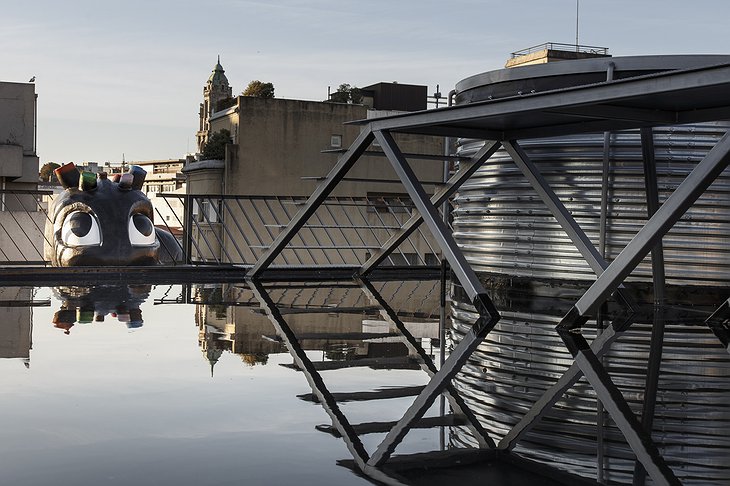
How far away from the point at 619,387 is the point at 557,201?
3.70 m

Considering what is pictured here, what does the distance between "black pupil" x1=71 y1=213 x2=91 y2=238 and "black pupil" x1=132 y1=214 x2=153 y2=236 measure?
733mm

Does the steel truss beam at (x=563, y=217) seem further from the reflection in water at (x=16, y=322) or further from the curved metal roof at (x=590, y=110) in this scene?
the reflection in water at (x=16, y=322)

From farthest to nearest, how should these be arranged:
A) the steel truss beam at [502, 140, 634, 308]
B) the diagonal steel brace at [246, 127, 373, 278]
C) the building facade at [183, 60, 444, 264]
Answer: the building facade at [183, 60, 444, 264] → the diagonal steel brace at [246, 127, 373, 278] → the steel truss beam at [502, 140, 634, 308]

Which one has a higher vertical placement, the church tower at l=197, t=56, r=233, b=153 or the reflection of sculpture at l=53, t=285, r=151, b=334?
the church tower at l=197, t=56, r=233, b=153

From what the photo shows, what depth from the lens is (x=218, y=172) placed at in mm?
43281

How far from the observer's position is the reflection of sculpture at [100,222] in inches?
574

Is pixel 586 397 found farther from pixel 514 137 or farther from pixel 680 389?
pixel 514 137

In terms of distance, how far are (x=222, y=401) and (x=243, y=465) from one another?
151 centimetres

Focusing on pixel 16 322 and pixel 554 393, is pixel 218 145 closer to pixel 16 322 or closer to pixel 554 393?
pixel 16 322

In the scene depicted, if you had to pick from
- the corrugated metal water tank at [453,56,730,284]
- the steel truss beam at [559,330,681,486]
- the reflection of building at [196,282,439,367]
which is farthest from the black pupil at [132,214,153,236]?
the steel truss beam at [559,330,681,486]

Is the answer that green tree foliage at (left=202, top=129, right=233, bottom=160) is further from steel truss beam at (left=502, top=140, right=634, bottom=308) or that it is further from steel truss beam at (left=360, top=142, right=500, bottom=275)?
steel truss beam at (left=502, top=140, right=634, bottom=308)

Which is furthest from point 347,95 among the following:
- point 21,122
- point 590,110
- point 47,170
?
point 47,170

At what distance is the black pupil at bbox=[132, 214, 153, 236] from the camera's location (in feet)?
50.0

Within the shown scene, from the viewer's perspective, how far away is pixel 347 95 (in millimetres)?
47875
